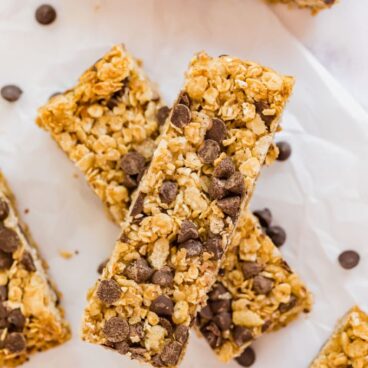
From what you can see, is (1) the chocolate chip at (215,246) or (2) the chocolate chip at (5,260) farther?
(2) the chocolate chip at (5,260)

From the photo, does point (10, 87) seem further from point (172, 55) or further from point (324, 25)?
point (324, 25)

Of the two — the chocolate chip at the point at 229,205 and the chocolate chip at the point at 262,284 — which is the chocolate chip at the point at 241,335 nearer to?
the chocolate chip at the point at 262,284

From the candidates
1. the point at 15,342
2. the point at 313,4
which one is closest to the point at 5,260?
the point at 15,342

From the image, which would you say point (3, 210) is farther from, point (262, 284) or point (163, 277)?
point (262, 284)

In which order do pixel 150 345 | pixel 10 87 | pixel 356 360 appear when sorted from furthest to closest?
pixel 10 87
pixel 356 360
pixel 150 345

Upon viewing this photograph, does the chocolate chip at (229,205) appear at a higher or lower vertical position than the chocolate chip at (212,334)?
higher

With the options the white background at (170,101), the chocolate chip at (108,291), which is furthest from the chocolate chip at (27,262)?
the chocolate chip at (108,291)

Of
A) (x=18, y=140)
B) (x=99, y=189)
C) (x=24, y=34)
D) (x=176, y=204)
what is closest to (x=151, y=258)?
(x=176, y=204)
